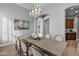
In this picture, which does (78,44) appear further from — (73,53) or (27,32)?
(27,32)

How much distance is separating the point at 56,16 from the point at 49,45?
536 mm

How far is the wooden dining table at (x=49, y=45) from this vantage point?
2264 mm

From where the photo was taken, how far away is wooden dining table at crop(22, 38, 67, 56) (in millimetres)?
2264

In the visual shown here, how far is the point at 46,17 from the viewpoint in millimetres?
2484

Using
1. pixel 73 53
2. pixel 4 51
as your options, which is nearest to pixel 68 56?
pixel 73 53

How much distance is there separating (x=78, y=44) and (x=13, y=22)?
4.01ft

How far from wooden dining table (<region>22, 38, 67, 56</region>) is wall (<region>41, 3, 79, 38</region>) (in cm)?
17

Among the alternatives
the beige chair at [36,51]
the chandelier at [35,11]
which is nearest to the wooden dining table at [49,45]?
the beige chair at [36,51]

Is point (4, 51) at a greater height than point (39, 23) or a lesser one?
lesser

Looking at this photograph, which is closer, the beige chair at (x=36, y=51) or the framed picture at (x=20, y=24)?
the beige chair at (x=36, y=51)

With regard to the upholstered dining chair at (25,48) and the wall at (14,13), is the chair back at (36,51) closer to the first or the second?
the upholstered dining chair at (25,48)

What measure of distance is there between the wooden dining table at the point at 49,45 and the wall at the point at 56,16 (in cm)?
17

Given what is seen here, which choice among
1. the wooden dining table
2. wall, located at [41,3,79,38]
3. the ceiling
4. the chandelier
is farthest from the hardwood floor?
the chandelier

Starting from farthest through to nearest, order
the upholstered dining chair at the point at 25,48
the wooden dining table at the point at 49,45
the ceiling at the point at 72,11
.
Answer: the upholstered dining chair at the point at 25,48 < the ceiling at the point at 72,11 < the wooden dining table at the point at 49,45
